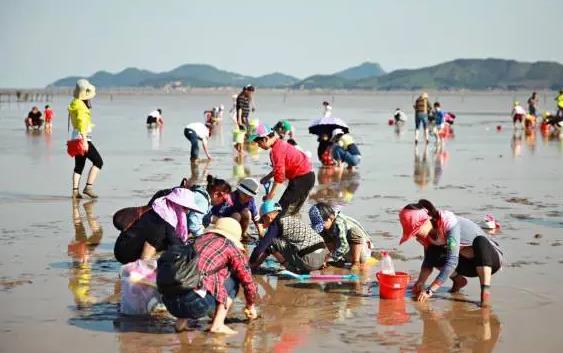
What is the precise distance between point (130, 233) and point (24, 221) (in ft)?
13.8

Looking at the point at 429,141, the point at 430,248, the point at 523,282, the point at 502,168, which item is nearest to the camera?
the point at 430,248

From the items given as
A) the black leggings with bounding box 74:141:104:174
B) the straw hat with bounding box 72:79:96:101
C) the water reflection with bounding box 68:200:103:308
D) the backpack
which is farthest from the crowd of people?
the straw hat with bounding box 72:79:96:101

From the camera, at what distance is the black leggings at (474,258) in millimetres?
7820

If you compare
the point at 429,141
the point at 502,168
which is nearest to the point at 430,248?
the point at 502,168

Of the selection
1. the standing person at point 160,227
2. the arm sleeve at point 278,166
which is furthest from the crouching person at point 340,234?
the standing person at point 160,227

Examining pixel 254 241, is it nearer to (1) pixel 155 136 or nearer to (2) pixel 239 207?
(2) pixel 239 207

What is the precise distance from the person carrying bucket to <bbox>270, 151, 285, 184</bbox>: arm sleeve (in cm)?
233

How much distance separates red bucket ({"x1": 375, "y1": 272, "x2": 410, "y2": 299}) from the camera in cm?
784

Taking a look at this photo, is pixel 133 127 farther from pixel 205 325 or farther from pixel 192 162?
pixel 205 325

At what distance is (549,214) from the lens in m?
12.6

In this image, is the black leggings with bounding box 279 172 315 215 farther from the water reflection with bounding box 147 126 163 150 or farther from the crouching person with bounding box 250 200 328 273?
the water reflection with bounding box 147 126 163 150

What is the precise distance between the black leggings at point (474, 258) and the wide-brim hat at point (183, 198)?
218 cm

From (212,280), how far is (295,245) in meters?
2.13

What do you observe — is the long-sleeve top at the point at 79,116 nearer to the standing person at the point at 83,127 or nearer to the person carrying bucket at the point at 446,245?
the standing person at the point at 83,127
